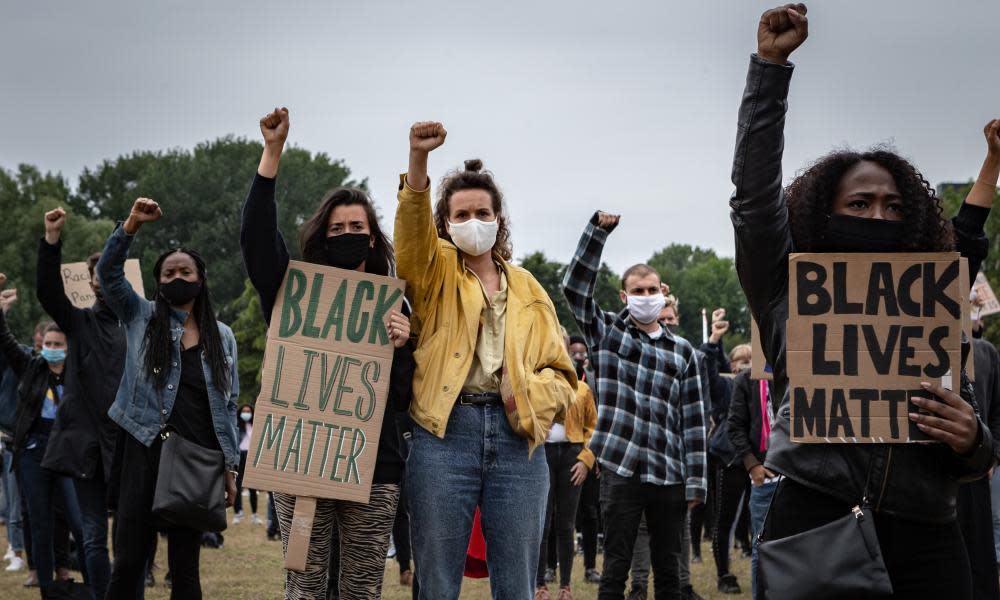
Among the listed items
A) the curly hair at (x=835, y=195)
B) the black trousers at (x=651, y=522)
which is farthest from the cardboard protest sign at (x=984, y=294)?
the curly hair at (x=835, y=195)

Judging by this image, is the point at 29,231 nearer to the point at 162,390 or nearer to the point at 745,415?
the point at 745,415

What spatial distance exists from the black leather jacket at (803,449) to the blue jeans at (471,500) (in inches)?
61.8

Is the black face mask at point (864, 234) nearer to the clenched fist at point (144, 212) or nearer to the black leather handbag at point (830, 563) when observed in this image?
the black leather handbag at point (830, 563)

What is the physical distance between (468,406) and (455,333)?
0.33 meters

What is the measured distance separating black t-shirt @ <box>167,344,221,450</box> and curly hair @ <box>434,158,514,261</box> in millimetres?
1935

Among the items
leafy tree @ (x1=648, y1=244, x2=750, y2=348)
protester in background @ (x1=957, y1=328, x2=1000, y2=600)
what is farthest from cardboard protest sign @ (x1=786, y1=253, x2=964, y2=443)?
leafy tree @ (x1=648, y1=244, x2=750, y2=348)

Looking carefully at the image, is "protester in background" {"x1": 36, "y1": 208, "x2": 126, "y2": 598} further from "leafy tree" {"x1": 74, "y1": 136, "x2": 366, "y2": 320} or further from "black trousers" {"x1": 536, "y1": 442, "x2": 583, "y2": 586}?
"leafy tree" {"x1": 74, "y1": 136, "x2": 366, "y2": 320}

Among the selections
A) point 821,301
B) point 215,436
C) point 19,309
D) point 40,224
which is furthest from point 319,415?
point 40,224

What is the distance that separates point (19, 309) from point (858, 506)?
57502mm

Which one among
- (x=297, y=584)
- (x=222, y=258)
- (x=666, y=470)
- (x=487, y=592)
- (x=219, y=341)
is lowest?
(x=487, y=592)

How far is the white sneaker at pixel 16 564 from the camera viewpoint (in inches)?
505

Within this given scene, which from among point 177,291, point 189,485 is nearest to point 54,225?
point 177,291

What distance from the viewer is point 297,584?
543 centimetres

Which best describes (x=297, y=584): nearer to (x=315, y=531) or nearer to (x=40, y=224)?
(x=315, y=531)
